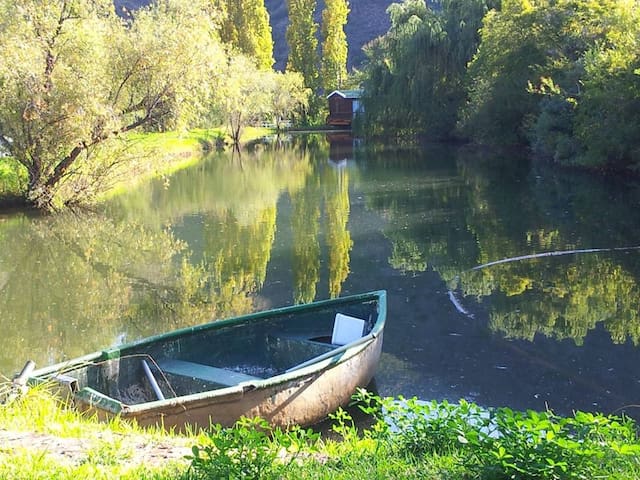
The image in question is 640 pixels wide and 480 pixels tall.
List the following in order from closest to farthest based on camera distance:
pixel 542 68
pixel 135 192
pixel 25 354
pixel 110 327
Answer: pixel 25 354, pixel 110 327, pixel 135 192, pixel 542 68

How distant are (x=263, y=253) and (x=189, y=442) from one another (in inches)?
359

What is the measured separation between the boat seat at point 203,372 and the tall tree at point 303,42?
57511mm

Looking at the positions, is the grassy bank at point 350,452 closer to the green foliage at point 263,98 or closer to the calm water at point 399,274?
the calm water at point 399,274

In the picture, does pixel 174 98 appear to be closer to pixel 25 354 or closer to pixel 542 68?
pixel 25 354

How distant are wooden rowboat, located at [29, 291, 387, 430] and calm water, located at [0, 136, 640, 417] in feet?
2.51

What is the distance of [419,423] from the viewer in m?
4.23

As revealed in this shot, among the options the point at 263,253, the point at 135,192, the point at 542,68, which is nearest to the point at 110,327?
the point at 263,253

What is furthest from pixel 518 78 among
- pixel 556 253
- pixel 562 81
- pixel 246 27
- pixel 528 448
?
pixel 528 448

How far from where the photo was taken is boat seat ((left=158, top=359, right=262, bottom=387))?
21.2 ft

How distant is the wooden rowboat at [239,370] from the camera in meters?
5.43

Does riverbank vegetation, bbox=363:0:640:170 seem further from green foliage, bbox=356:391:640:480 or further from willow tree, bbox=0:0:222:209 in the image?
green foliage, bbox=356:391:640:480

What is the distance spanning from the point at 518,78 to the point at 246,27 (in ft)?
94.8

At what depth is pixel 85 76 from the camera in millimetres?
17156

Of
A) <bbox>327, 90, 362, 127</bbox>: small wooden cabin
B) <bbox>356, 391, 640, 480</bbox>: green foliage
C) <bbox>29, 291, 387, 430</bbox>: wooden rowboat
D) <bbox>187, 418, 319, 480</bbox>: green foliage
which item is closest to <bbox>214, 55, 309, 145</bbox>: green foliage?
<bbox>327, 90, 362, 127</bbox>: small wooden cabin
